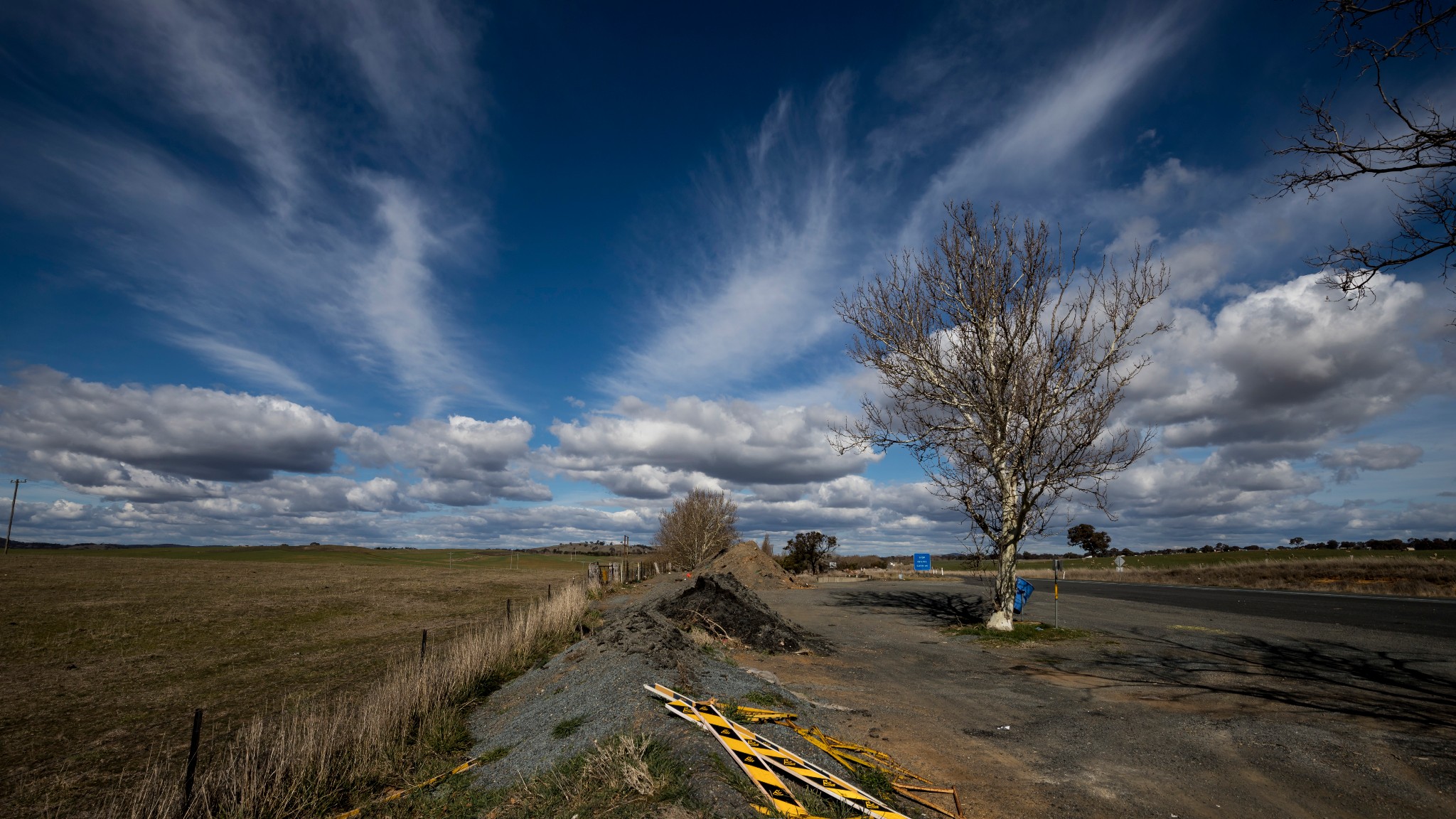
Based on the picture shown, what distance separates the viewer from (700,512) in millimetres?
62656

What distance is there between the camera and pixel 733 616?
16.2 metres

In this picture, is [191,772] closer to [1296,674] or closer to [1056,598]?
[1056,598]

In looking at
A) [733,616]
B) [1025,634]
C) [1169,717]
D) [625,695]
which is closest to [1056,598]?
[1025,634]

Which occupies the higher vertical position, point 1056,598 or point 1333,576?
point 1056,598

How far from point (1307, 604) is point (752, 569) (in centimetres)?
2697

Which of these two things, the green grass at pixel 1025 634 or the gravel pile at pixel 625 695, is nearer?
the gravel pile at pixel 625 695

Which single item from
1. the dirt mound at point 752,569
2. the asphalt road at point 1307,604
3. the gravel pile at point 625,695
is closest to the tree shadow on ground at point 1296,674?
the asphalt road at point 1307,604

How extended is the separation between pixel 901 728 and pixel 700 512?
55.1 meters

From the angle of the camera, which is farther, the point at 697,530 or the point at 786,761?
the point at 697,530

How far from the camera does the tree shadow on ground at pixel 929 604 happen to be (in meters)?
19.8

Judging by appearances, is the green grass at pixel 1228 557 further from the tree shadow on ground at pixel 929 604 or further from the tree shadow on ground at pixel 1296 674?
the tree shadow on ground at pixel 1296 674

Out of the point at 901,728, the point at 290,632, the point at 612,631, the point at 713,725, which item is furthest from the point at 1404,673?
the point at 290,632

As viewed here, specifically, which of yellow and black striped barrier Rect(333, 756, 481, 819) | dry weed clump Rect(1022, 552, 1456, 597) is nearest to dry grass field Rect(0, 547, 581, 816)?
yellow and black striped barrier Rect(333, 756, 481, 819)

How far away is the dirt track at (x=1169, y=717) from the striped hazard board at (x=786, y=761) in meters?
1.25
